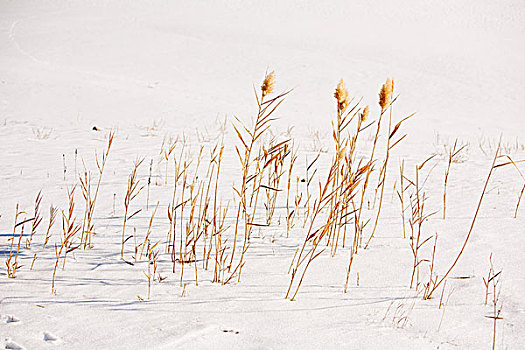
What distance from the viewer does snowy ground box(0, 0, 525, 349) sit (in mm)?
1600

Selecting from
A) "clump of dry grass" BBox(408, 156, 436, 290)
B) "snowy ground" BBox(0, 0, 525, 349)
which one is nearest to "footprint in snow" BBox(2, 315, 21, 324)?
"snowy ground" BBox(0, 0, 525, 349)

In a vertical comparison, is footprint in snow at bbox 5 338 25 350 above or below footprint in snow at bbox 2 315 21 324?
below

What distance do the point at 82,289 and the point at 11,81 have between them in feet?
40.8

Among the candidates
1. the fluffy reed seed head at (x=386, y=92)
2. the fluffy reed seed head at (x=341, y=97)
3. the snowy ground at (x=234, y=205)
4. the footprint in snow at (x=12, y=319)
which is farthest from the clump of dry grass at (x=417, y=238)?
the footprint in snow at (x=12, y=319)

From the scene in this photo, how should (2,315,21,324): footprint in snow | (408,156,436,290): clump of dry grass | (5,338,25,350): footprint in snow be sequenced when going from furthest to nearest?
(408,156,436,290): clump of dry grass < (2,315,21,324): footprint in snow < (5,338,25,350): footprint in snow

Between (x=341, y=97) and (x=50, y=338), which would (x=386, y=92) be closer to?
(x=341, y=97)

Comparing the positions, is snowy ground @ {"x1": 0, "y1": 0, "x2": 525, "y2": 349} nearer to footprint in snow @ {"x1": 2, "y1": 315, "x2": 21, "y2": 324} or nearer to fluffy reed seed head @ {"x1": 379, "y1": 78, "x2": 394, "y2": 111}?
footprint in snow @ {"x1": 2, "y1": 315, "x2": 21, "y2": 324}

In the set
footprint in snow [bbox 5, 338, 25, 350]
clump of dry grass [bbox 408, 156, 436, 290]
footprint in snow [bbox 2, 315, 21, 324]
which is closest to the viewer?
footprint in snow [bbox 5, 338, 25, 350]

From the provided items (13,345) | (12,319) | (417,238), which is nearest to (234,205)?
(417,238)

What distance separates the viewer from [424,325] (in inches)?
65.1

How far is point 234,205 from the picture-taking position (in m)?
3.23

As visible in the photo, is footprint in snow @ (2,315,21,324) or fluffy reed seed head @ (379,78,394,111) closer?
footprint in snow @ (2,315,21,324)

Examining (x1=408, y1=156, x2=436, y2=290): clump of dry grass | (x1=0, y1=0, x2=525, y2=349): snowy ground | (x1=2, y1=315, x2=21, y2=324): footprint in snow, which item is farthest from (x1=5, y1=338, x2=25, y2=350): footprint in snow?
(x1=408, y1=156, x2=436, y2=290): clump of dry grass

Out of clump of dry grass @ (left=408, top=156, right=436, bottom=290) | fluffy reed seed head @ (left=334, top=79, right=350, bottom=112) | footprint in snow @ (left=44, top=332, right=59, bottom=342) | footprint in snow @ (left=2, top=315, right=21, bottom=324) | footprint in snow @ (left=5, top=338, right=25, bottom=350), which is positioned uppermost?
fluffy reed seed head @ (left=334, top=79, right=350, bottom=112)
